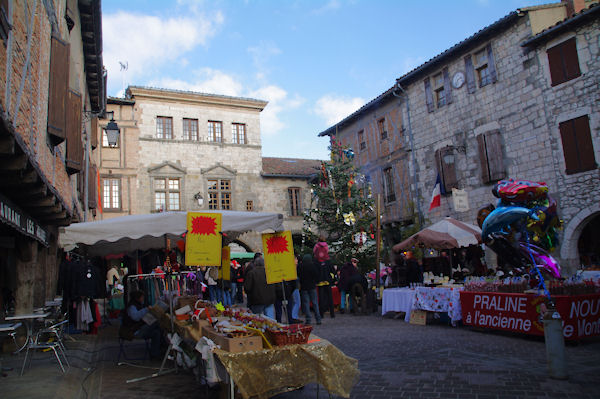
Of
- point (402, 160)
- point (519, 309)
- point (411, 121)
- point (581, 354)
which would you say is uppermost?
point (411, 121)

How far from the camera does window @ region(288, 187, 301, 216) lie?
1072 inches

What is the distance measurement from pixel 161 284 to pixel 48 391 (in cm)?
552

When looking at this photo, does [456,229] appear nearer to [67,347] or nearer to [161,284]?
[161,284]

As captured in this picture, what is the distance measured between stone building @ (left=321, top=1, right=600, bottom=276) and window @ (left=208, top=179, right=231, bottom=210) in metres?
10.4

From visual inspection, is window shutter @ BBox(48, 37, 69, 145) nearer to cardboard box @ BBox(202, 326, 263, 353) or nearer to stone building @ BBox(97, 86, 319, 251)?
cardboard box @ BBox(202, 326, 263, 353)

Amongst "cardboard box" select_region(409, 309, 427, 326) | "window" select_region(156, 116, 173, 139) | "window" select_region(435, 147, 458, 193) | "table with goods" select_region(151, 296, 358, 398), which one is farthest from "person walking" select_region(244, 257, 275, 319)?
"window" select_region(156, 116, 173, 139)

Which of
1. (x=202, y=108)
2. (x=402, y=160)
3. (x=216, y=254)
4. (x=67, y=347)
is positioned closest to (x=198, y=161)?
(x=202, y=108)

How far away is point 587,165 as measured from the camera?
13242mm

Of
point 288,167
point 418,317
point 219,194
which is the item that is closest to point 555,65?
point 418,317

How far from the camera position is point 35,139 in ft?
21.3

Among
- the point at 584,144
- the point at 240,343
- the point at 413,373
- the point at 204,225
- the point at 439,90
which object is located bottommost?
the point at 413,373

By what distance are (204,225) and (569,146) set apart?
12.1m

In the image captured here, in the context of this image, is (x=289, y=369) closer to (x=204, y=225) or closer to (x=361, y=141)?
(x=204, y=225)

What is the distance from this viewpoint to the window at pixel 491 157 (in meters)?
15.9
